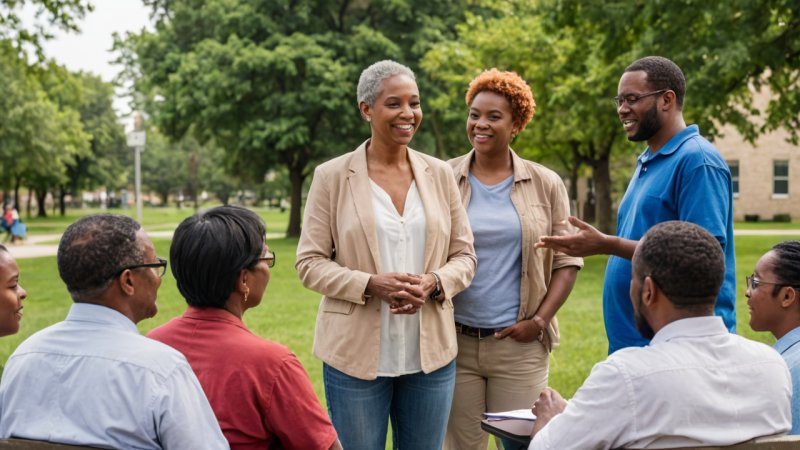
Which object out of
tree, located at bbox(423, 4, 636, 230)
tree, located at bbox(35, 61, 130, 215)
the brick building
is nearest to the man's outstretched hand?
tree, located at bbox(423, 4, 636, 230)

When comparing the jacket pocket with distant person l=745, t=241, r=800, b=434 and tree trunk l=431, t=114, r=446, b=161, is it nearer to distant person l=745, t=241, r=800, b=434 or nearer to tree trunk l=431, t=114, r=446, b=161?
distant person l=745, t=241, r=800, b=434

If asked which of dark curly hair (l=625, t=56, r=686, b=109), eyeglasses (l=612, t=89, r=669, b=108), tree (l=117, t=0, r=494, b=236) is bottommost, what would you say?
Result: eyeglasses (l=612, t=89, r=669, b=108)

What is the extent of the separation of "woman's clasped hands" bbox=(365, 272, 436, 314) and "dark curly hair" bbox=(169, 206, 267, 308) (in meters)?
0.87

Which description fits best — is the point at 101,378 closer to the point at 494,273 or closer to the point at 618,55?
the point at 494,273

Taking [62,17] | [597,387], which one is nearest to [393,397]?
[597,387]

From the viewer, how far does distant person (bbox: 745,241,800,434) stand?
3123 millimetres

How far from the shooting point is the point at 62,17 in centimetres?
1906

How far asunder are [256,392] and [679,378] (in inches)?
53.1

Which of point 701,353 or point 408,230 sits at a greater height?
point 408,230

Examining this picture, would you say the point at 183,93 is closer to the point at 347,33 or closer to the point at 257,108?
the point at 257,108

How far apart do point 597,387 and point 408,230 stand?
157cm

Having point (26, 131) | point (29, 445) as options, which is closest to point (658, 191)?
point (29, 445)

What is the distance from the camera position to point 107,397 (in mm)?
2389

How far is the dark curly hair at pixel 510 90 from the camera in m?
4.24
